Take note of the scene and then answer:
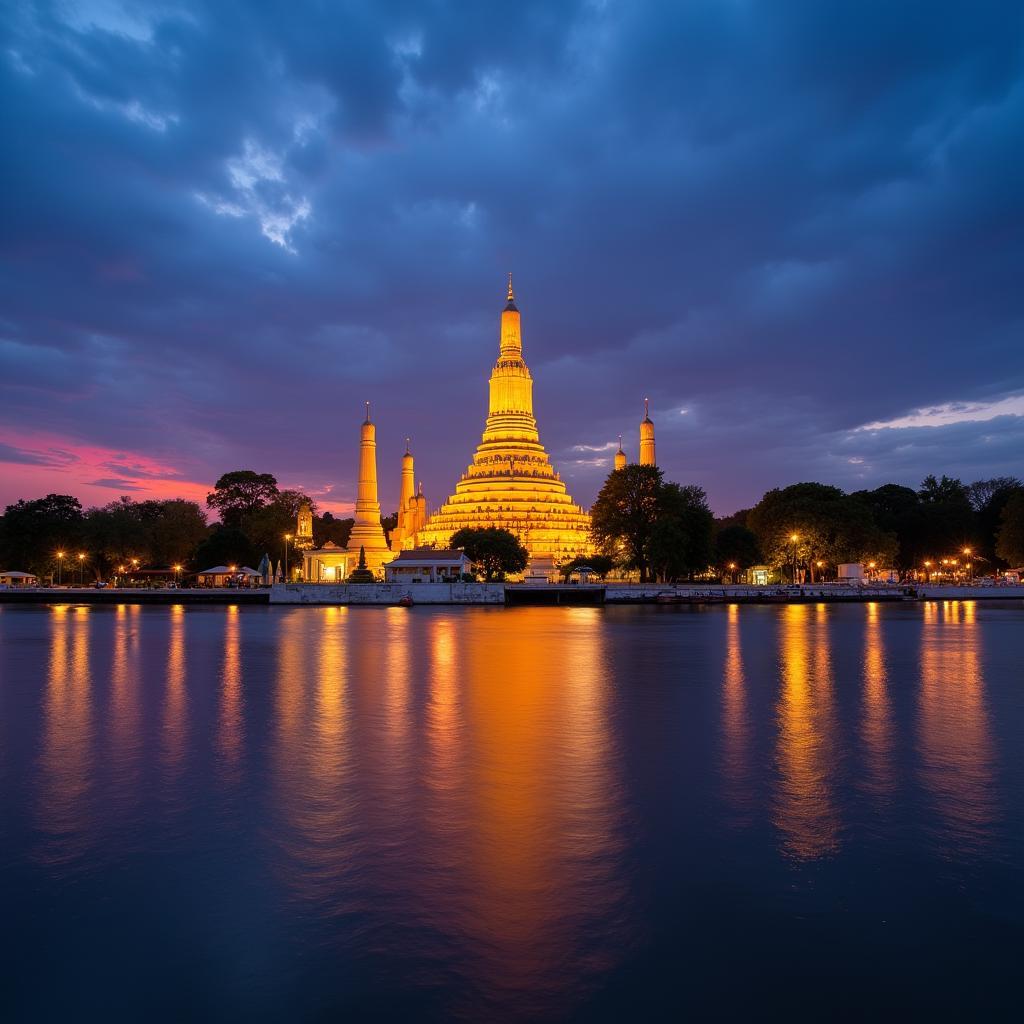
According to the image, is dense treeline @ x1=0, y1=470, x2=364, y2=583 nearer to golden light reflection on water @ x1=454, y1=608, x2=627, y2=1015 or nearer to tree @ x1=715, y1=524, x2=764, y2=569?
→ tree @ x1=715, y1=524, x2=764, y2=569

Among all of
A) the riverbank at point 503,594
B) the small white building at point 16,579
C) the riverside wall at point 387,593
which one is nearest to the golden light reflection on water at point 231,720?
the riverside wall at point 387,593

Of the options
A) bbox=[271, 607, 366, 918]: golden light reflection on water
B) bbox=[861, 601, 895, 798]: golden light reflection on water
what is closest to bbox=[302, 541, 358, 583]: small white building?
bbox=[271, 607, 366, 918]: golden light reflection on water

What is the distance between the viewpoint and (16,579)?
7925cm

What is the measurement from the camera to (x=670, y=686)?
1869 cm

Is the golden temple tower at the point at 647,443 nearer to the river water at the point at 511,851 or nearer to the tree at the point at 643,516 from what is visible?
the tree at the point at 643,516

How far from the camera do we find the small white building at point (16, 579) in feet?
241

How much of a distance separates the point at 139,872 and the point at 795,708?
482 inches

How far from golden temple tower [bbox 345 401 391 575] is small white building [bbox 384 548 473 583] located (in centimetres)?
827

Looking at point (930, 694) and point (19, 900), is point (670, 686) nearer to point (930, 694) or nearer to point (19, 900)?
point (930, 694)

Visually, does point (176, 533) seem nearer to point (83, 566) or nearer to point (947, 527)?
point (83, 566)

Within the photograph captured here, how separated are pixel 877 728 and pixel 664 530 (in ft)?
156

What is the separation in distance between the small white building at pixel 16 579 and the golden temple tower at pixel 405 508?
35.5 meters

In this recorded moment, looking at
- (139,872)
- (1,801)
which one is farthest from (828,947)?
(1,801)

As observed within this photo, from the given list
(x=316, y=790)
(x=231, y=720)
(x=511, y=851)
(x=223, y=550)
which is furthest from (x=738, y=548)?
(x=511, y=851)
